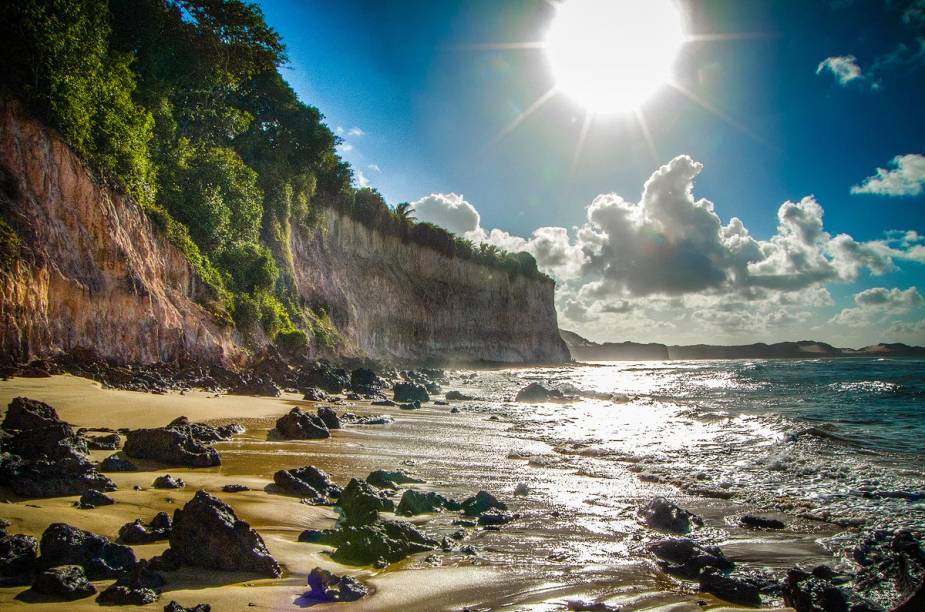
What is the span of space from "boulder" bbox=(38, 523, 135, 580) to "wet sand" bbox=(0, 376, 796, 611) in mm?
151

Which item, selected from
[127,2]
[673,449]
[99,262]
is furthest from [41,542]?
[127,2]

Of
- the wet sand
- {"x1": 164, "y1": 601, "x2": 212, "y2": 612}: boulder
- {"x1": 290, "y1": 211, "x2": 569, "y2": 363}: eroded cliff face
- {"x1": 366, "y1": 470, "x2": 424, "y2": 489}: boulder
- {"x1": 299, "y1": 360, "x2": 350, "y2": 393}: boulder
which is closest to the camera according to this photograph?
{"x1": 164, "y1": 601, "x2": 212, "y2": 612}: boulder

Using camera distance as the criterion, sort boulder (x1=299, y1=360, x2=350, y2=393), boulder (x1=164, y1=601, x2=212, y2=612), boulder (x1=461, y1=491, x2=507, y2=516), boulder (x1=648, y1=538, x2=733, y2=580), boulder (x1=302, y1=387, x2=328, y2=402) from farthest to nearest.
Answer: boulder (x1=299, y1=360, x2=350, y2=393) → boulder (x1=302, y1=387, x2=328, y2=402) → boulder (x1=461, y1=491, x2=507, y2=516) → boulder (x1=648, y1=538, x2=733, y2=580) → boulder (x1=164, y1=601, x2=212, y2=612)

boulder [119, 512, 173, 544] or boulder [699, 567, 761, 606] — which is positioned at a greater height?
boulder [119, 512, 173, 544]

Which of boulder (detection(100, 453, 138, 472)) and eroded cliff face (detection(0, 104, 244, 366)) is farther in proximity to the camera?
eroded cliff face (detection(0, 104, 244, 366))

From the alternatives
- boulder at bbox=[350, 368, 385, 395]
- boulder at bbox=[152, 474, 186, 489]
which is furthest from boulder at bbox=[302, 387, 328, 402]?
boulder at bbox=[152, 474, 186, 489]

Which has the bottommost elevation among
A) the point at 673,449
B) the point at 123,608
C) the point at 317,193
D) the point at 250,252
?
the point at 673,449

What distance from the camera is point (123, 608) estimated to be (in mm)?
2381

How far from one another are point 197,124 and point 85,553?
2236 centimetres

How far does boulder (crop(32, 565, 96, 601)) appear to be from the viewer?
2.40 meters

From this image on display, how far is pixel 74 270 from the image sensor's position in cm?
1080

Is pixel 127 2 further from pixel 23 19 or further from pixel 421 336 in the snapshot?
pixel 421 336

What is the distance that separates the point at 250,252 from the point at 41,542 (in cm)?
1931

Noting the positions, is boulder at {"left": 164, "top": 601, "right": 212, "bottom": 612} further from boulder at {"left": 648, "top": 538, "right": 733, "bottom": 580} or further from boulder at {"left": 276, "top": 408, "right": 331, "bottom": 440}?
boulder at {"left": 276, "top": 408, "right": 331, "bottom": 440}
